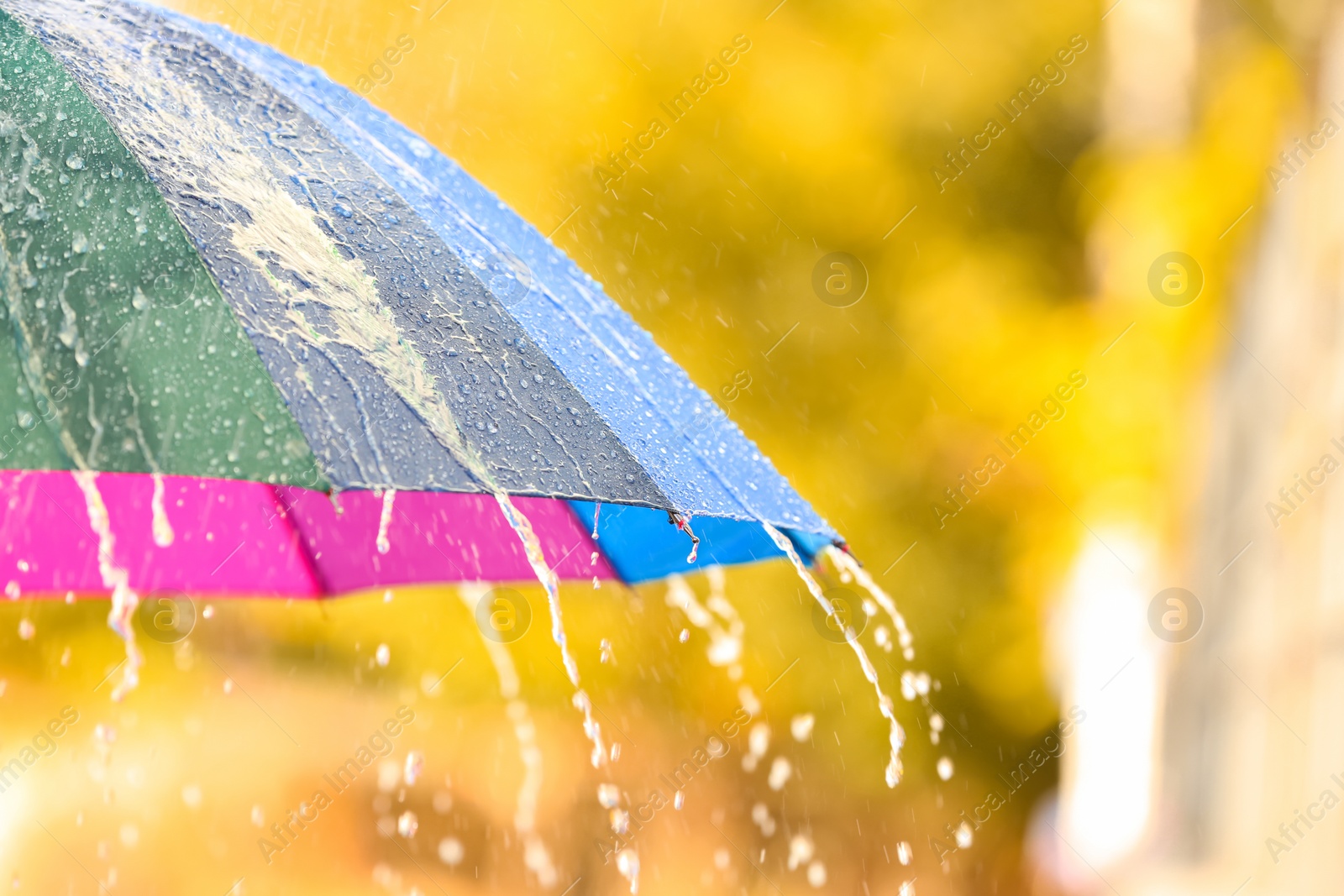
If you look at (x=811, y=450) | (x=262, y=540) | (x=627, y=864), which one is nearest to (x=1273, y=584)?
(x=811, y=450)

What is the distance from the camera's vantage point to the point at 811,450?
220 inches

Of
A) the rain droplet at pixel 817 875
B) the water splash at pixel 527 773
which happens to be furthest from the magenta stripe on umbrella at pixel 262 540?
the rain droplet at pixel 817 875

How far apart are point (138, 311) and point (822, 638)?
4.84 meters

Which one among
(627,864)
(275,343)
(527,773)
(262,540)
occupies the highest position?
(275,343)

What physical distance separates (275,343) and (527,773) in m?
5.26

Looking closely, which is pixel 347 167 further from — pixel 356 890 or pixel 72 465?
pixel 356 890

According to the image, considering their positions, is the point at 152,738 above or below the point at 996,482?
below

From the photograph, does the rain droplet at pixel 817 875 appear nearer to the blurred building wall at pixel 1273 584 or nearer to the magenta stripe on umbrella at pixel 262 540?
the blurred building wall at pixel 1273 584

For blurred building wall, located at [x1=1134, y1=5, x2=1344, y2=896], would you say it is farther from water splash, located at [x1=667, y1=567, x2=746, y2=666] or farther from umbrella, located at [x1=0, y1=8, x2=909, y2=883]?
umbrella, located at [x1=0, y1=8, x2=909, y2=883]

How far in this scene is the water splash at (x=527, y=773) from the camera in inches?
223

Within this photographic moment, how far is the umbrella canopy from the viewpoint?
3.05 feet

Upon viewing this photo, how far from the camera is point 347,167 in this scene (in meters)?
1.47

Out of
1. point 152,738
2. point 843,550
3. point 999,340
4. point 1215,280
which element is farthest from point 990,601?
point 152,738

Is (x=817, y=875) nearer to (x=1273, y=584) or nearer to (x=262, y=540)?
(x=1273, y=584)
